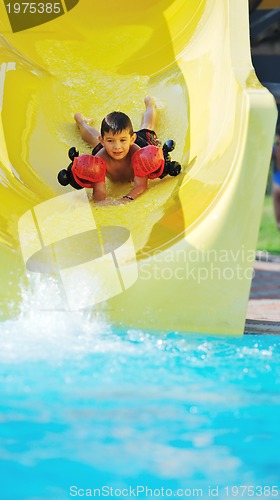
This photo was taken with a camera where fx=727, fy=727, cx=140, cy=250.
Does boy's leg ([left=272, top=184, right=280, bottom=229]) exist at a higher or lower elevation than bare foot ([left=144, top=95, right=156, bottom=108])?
higher

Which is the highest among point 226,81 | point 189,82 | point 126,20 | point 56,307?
point 126,20

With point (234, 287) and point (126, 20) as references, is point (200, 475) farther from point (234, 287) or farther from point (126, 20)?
point (126, 20)

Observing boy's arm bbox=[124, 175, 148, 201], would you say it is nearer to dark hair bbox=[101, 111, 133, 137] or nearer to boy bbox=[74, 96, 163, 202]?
boy bbox=[74, 96, 163, 202]

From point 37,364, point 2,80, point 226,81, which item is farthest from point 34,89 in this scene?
point 37,364

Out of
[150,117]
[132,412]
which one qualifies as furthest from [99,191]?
[132,412]

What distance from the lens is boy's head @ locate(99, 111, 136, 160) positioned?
342 centimetres

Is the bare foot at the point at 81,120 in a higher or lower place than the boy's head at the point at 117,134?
higher

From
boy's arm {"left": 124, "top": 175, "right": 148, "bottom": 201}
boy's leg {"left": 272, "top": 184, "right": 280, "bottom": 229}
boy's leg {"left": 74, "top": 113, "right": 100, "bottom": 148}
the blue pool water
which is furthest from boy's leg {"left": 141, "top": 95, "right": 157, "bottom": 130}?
boy's leg {"left": 272, "top": 184, "right": 280, "bottom": 229}

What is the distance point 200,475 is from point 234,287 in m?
1.15

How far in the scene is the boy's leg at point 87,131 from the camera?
3795 millimetres

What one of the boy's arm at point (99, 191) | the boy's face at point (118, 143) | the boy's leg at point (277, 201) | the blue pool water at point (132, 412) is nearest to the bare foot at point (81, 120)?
the boy's face at point (118, 143)

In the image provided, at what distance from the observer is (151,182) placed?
138 inches

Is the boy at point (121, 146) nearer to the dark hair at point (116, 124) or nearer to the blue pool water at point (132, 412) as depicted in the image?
the dark hair at point (116, 124)

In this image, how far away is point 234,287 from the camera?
2709 millimetres
